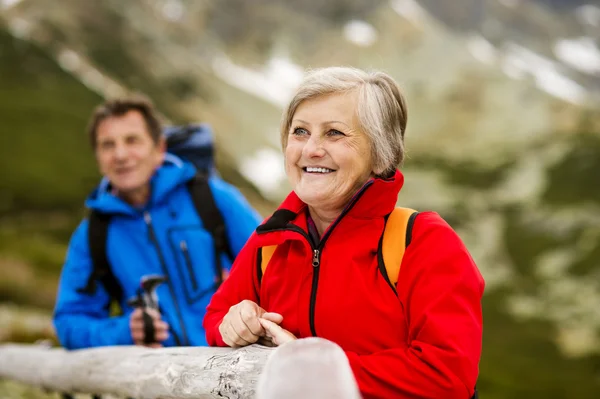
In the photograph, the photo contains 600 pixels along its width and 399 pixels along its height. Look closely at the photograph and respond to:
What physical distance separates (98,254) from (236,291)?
245 centimetres

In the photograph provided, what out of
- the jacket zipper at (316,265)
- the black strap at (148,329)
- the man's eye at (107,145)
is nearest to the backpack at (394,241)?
the jacket zipper at (316,265)

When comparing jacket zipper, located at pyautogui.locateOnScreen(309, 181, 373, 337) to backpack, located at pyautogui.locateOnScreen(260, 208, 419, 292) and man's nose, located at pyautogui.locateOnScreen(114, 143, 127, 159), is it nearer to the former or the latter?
backpack, located at pyautogui.locateOnScreen(260, 208, 419, 292)

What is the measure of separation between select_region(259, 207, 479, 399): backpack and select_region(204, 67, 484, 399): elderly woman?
3 cm

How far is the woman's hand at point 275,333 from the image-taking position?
265 cm

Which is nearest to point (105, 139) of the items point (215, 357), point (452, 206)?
point (215, 357)

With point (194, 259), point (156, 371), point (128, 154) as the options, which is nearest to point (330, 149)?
point (156, 371)

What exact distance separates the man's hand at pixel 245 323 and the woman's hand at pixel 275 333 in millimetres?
26

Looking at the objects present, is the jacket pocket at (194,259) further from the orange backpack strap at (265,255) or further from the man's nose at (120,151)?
the orange backpack strap at (265,255)

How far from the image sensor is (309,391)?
1593mm

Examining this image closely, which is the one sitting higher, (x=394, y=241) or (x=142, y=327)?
(x=394, y=241)

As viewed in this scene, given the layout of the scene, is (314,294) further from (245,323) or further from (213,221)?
(213,221)

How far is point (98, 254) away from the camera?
5.18 meters

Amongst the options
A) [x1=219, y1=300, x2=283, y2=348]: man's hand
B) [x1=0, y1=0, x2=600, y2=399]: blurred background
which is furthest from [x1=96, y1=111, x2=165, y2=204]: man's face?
[x1=219, y1=300, x2=283, y2=348]: man's hand

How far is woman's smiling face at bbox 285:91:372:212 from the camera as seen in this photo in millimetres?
2736
